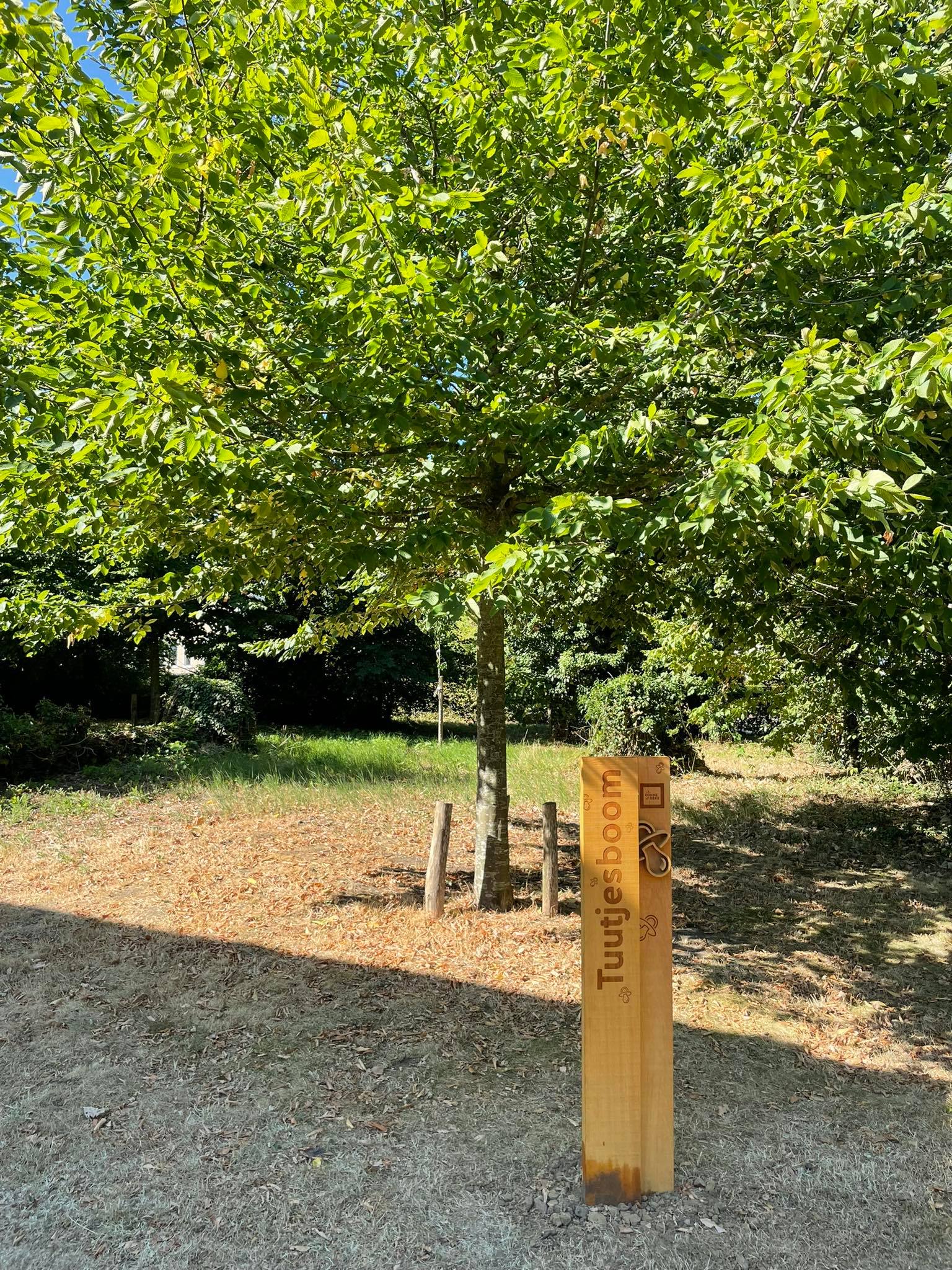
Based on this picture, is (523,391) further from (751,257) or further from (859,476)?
(859,476)

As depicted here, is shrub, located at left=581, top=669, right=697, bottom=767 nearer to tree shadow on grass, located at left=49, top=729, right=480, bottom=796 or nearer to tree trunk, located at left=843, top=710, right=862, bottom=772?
tree trunk, located at left=843, top=710, right=862, bottom=772

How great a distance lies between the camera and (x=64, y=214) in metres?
3.21

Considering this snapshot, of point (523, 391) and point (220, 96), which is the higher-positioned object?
point (220, 96)

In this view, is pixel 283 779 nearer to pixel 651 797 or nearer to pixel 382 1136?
pixel 382 1136

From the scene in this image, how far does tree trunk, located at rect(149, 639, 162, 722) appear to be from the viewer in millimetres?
14797

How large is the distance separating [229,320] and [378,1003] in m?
3.78

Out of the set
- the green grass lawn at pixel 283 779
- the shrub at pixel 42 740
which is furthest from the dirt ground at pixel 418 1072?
the shrub at pixel 42 740

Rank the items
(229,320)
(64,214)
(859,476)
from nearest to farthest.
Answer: (859,476), (64,214), (229,320)

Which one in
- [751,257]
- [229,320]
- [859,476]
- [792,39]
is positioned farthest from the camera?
[229,320]

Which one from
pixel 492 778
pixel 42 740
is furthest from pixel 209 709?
pixel 492 778

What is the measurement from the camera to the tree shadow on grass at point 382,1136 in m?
3.00

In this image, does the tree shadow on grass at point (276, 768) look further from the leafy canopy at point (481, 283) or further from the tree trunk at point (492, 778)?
the leafy canopy at point (481, 283)

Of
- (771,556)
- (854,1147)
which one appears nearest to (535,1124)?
(854,1147)

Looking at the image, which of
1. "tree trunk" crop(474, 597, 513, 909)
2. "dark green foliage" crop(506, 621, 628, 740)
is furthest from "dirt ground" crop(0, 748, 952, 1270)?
"dark green foliage" crop(506, 621, 628, 740)
